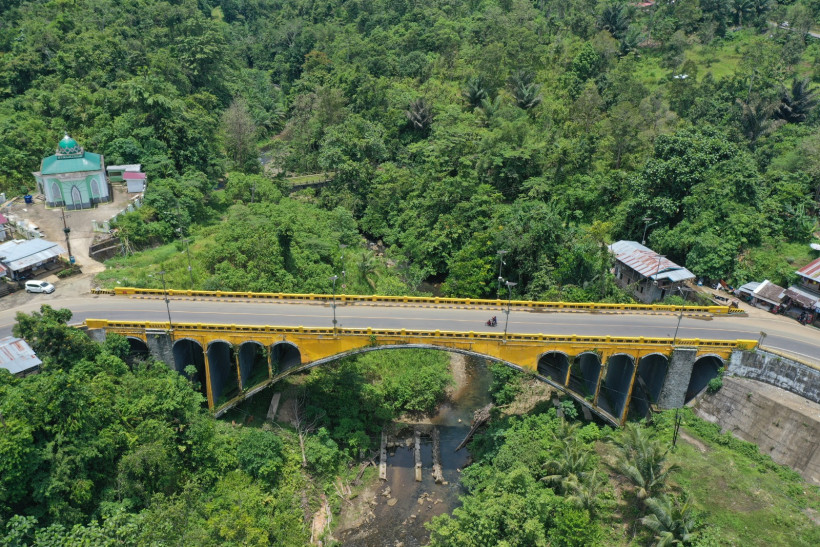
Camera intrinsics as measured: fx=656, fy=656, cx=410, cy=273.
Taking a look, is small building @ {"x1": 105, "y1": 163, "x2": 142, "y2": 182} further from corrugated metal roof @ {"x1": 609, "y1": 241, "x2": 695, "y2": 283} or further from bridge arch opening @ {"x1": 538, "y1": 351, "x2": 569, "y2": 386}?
corrugated metal roof @ {"x1": 609, "y1": 241, "x2": 695, "y2": 283}

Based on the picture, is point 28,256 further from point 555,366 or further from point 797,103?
point 797,103

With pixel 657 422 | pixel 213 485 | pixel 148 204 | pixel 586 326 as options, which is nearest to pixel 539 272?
pixel 586 326

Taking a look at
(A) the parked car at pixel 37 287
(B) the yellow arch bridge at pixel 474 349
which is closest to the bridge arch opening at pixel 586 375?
(B) the yellow arch bridge at pixel 474 349

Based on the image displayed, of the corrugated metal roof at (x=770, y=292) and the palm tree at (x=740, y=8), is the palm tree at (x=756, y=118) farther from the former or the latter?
the palm tree at (x=740, y=8)

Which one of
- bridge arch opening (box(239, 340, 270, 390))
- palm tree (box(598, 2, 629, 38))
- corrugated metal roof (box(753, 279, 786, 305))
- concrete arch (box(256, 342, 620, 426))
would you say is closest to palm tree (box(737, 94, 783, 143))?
corrugated metal roof (box(753, 279, 786, 305))

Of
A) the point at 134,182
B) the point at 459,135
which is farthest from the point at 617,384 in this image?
the point at 134,182

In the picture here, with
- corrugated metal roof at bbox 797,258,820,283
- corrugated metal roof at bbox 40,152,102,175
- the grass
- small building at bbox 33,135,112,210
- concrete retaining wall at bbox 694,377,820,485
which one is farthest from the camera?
small building at bbox 33,135,112,210
